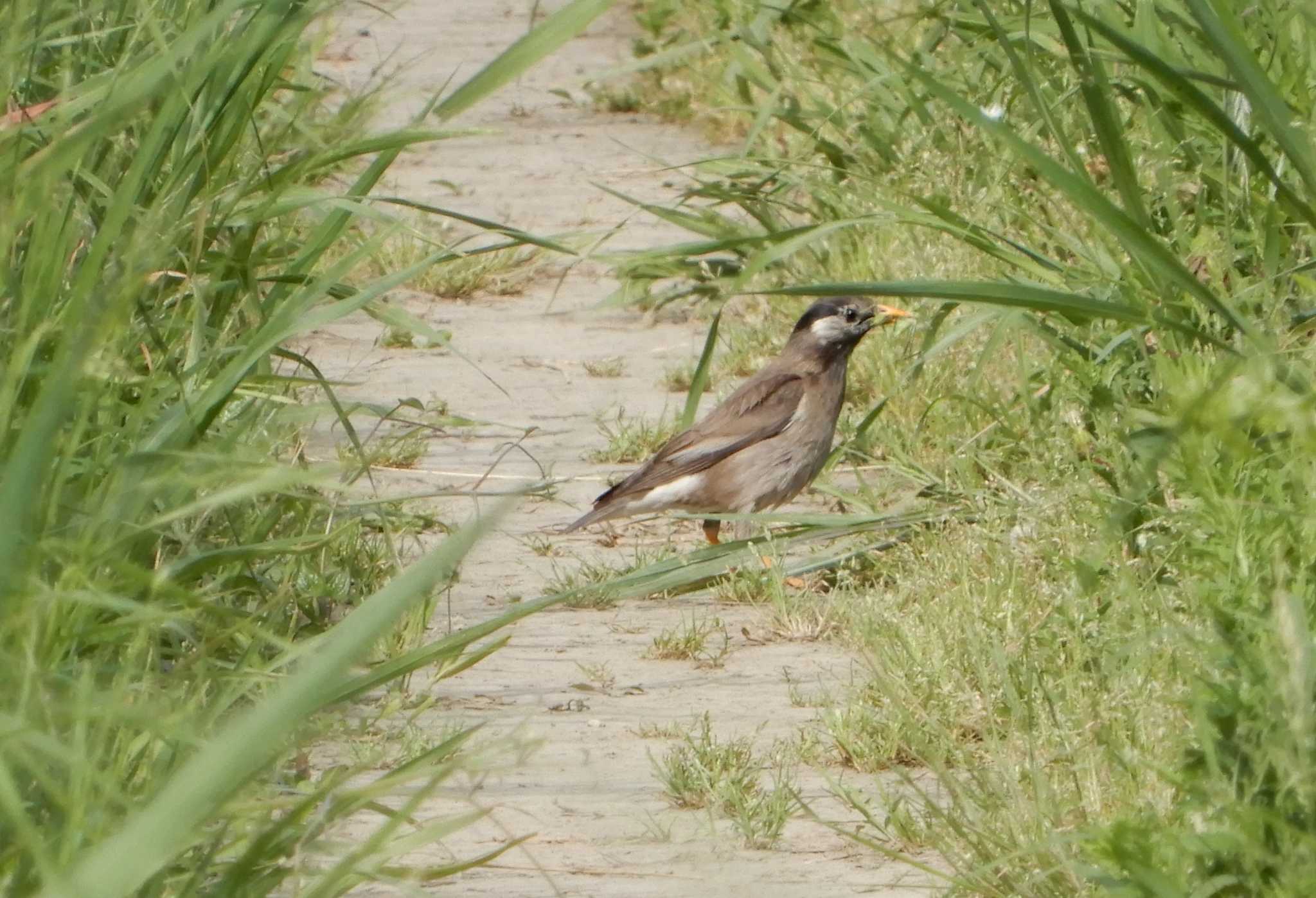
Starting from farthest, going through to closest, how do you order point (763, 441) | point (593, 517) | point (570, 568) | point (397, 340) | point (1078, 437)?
point (397, 340), point (763, 441), point (593, 517), point (570, 568), point (1078, 437)

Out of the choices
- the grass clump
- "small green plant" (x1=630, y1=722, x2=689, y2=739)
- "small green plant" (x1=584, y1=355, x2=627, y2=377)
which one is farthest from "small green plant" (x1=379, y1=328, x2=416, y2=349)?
the grass clump

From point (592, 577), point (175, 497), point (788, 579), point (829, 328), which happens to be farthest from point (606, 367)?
point (175, 497)

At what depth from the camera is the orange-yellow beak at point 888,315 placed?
25.4 feet

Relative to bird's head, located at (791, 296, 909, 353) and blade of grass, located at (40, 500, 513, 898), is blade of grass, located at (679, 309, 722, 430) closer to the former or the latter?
bird's head, located at (791, 296, 909, 353)

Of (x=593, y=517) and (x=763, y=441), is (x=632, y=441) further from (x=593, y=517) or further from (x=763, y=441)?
(x=593, y=517)

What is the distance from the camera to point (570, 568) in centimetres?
656

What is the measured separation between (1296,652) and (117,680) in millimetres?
1557

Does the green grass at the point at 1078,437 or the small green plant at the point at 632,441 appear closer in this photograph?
the green grass at the point at 1078,437

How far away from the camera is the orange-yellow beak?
25.4 feet

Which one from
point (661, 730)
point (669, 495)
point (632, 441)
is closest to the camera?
point (661, 730)

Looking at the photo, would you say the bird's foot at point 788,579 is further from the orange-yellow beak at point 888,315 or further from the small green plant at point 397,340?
the small green plant at point 397,340

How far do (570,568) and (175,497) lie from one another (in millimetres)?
3070

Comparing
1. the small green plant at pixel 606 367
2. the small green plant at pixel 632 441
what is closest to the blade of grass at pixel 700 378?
the small green plant at pixel 632 441

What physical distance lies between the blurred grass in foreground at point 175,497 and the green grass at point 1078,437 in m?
1.01
